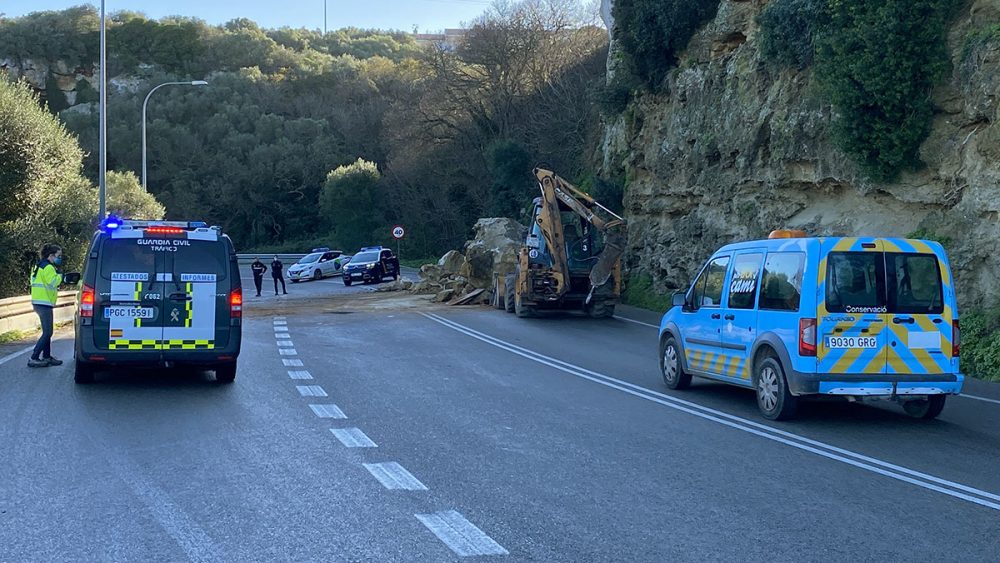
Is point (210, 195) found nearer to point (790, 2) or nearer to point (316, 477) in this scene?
point (790, 2)

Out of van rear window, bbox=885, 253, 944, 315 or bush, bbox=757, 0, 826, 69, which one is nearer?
van rear window, bbox=885, 253, 944, 315

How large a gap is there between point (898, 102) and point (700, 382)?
8472 millimetres

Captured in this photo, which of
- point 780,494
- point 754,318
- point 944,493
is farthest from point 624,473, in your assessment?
point 754,318

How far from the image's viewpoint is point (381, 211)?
72312 millimetres

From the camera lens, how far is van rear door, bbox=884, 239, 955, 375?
10.5 m

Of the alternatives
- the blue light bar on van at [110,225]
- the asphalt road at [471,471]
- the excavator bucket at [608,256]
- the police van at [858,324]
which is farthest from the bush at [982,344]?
the blue light bar on van at [110,225]

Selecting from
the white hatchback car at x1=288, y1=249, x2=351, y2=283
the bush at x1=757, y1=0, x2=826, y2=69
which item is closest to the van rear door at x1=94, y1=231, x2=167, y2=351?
the bush at x1=757, y1=0, x2=826, y2=69

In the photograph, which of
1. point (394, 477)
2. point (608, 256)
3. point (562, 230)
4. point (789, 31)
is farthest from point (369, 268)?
point (394, 477)

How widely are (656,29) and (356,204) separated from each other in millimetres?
42202

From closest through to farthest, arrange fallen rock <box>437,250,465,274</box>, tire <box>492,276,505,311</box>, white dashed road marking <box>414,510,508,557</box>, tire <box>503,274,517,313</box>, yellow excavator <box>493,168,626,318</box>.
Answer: white dashed road marking <box>414,510,508,557</box> → yellow excavator <box>493,168,626,318</box> → tire <box>503,274,517,313</box> → tire <box>492,276,505,311</box> → fallen rock <box>437,250,465,274</box>

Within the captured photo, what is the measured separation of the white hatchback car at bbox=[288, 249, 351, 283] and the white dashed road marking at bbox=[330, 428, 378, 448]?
45.1m

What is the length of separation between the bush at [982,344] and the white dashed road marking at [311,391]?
9.91 m

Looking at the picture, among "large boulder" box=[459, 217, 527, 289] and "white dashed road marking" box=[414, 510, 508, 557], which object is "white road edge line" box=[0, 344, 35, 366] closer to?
"white dashed road marking" box=[414, 510, 508, 557]

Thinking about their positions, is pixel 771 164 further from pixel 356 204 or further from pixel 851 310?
pixel 356 204
